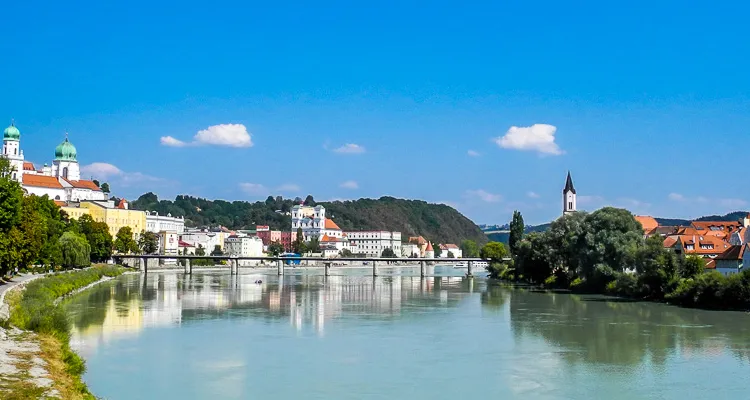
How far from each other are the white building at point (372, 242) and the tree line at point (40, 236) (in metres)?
82.8

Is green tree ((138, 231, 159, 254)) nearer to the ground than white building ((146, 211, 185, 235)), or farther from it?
nearer to the ground

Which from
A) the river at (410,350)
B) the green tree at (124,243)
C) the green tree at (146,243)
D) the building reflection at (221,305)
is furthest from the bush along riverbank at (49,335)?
the green tree at (146,243)

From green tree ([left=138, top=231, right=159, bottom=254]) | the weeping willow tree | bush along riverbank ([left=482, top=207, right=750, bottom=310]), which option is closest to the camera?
bush along riverbank ([left=482, top=207, right=750, bottom=310])

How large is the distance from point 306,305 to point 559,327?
52.7 feet

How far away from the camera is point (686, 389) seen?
801 inches

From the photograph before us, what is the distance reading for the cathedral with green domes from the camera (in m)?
111

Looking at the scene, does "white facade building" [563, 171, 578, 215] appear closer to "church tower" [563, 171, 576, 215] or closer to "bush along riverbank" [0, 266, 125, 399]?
"church tower" [563, 171, 576, 215]

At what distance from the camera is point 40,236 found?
148ft

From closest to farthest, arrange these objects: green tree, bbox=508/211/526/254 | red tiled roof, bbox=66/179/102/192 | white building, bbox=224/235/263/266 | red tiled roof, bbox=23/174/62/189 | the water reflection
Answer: the water reflection < green tree, bbox=508/211/526/254 < red tiled roof, bbox=23/174/62/189 < red tiled roof, bbox=66/179/102/192 < white building, bbox=224/235/263/266

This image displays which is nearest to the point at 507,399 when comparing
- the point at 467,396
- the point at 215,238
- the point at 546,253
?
the point at 467,396

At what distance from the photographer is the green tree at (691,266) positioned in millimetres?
43875

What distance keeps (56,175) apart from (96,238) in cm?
4837

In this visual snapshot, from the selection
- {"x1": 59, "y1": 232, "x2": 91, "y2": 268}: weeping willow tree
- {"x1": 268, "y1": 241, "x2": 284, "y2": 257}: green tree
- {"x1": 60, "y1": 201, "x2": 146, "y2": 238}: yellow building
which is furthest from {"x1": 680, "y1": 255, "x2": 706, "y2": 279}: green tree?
{"x1": 268, "y1": 241, "x2": 284, "y2": 257}: green tree

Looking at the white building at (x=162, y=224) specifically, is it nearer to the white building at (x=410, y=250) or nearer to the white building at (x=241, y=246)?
the white building at (x=241, y=246)
